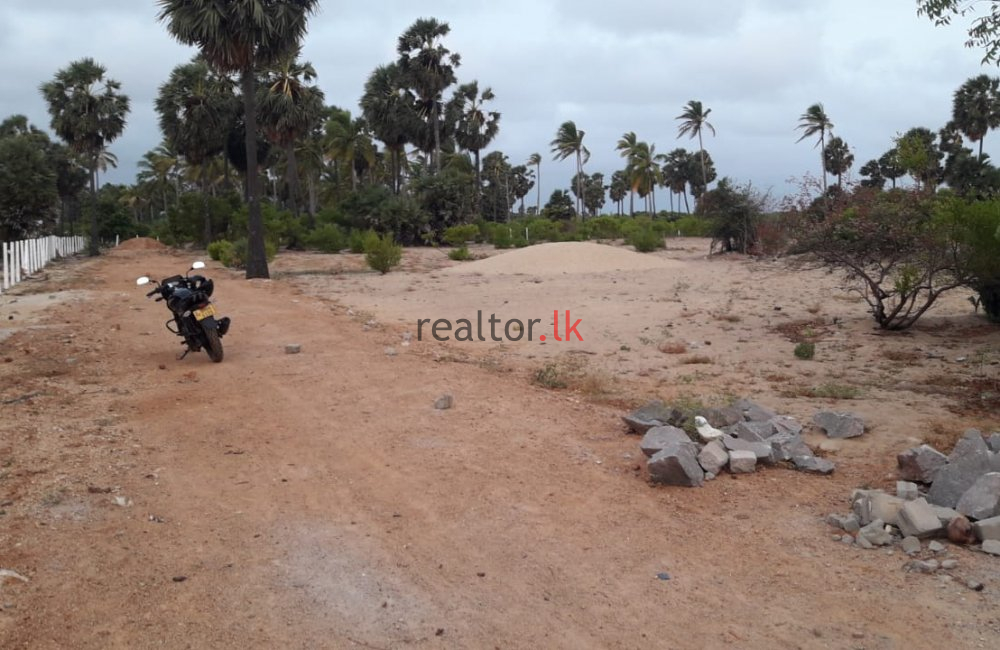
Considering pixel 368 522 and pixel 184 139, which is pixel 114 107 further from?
pixel 368 522

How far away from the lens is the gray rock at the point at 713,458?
18.6 feet

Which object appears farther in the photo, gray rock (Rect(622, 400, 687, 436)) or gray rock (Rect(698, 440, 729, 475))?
gray rock (Rect(622, 400, 687, 436))

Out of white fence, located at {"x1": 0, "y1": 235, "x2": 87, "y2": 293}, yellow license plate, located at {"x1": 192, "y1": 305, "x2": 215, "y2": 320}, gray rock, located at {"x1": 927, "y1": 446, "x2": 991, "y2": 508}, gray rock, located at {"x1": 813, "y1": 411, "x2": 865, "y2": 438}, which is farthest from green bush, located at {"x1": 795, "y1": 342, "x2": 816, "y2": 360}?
white fence, located at {"x1": 0, "y1": 235, "x2": 87, "y2": 293}

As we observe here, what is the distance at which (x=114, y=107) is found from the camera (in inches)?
1786

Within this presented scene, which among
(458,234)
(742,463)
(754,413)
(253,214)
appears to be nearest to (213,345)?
(754,413)

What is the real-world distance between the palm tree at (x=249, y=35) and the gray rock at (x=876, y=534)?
897 inches

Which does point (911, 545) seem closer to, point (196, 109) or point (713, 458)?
point (713, 458)

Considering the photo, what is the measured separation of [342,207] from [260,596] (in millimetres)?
42415

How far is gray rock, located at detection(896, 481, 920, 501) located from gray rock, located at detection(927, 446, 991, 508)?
98 mm

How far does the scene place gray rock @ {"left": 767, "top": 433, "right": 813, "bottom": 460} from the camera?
19.6 feet

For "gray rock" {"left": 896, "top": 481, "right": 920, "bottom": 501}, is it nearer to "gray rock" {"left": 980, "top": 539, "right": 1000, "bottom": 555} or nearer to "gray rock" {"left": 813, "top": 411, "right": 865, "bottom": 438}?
"gray rock" {"left": 980, "top": 539, "right": 1000, "bottom": 555}

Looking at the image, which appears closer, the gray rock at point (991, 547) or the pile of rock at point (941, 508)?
the gray rock at point (991, 547)

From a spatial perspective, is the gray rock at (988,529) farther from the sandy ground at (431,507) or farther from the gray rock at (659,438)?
the gray rock at (659,438)

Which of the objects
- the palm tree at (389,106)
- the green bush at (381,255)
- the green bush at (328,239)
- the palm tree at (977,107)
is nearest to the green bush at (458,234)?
the green bush at (328,239)
